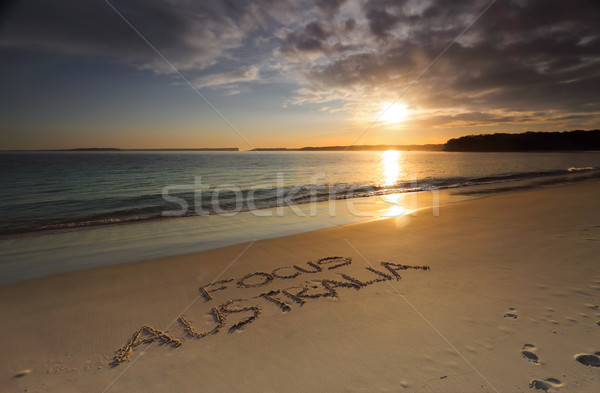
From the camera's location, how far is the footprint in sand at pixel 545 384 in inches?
88.6

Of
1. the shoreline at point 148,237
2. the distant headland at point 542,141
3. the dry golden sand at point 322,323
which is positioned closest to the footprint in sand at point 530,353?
the dry golden sand at point 322,323

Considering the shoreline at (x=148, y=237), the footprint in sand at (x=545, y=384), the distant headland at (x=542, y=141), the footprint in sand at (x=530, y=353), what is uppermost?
the distant headland at (x=542, y=141)

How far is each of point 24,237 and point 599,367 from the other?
13757mm

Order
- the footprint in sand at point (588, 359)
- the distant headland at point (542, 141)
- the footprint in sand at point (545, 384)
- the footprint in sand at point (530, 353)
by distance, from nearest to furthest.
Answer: the footprint in sand at point (545, 384), the footprint in sand at point (588, 359), the footprint in sand at point (530, 353), the distant headland at point (542, 141)

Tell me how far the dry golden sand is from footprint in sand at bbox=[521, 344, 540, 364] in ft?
0.09

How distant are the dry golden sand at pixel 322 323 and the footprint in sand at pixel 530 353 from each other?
0.09 ft

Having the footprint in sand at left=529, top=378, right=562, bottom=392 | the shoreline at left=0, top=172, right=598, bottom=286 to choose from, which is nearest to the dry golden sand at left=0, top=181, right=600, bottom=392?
the footprint in sand at left=529, top=378, right=562, bottom=392

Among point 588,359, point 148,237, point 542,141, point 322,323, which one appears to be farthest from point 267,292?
point 542,141

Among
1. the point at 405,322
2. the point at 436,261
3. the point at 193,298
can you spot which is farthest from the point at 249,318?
the point at 436,261

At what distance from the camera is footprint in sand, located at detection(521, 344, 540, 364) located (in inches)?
100

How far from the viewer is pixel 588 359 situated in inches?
98.3

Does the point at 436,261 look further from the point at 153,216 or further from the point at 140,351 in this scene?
the point at 153,216

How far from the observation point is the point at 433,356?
105 inches

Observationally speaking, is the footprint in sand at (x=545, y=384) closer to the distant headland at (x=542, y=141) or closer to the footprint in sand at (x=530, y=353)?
the footprint in sand at (x=530, y=353)
